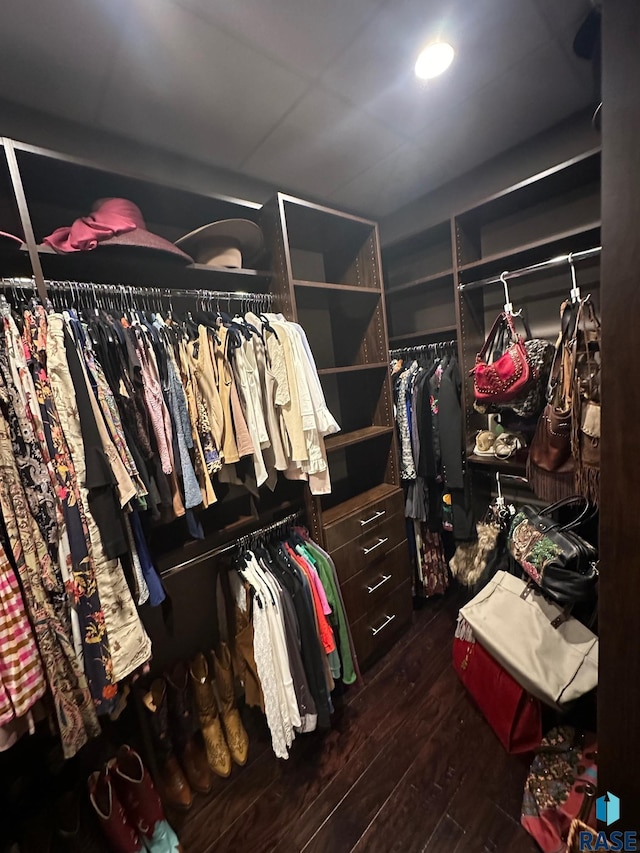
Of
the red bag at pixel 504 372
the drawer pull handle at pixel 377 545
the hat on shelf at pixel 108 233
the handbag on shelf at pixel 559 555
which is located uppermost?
the hat on shelf at pixel 108 233

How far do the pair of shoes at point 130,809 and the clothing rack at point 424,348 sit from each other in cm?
228

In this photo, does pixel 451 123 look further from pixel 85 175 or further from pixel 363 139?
pixel 85 175

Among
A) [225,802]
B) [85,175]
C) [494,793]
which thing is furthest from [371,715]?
[85,175]

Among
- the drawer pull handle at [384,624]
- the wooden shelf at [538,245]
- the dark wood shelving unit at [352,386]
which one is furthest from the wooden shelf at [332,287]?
the drawer pull handle at [384,624]

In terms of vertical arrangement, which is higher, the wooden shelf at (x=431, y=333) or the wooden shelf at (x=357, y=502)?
the wooden shelf at (x=431, y=333)

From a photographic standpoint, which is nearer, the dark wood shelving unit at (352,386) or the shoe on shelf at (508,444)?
the dark wood shelving unit at (352,386)

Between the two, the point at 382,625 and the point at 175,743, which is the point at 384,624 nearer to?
the point at 382,625

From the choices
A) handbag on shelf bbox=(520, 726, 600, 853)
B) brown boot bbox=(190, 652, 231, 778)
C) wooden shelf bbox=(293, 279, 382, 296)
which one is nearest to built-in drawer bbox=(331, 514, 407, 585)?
brown boot bbox=(190, 652, 231, 778)

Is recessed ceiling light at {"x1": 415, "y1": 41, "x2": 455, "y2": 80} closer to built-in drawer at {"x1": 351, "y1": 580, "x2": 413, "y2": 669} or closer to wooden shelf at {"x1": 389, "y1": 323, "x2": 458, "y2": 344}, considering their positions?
wooden shelf at {"x1": 389, "y1": 323, "x2": 458, "y2": 344}

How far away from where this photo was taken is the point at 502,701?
54.6 inches

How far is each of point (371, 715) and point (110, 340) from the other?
1945 mm

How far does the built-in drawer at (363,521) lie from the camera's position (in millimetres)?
1631

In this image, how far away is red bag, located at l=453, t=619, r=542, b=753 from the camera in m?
1.34

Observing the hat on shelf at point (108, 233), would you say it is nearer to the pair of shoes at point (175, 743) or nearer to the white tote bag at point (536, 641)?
the pair of shoes at point (175, 743)
